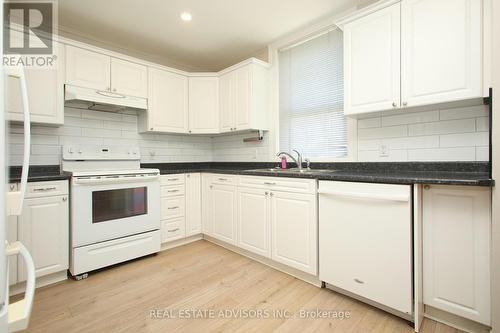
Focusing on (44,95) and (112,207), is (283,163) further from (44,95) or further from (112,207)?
(44,95)

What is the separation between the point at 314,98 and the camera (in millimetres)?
2826

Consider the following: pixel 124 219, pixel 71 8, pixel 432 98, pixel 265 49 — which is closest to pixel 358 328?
pixel 432 98

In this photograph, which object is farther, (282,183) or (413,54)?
(282,183)

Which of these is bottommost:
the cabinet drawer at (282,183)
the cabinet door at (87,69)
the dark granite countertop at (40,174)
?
the cabinet drawer at (282,183)

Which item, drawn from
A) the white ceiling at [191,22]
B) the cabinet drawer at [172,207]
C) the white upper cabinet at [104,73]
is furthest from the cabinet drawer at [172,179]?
the white ceiling at [191,22]

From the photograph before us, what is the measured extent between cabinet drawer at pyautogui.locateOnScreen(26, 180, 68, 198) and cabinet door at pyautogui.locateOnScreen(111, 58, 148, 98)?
3.88 feet

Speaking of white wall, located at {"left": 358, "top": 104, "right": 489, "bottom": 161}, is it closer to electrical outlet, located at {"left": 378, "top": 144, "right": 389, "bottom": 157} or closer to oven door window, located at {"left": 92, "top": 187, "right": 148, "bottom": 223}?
electrical outlet, located at {"left": 378, "top": 144, "right": 389, "bottom": 157}

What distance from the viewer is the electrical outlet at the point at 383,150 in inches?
86.2

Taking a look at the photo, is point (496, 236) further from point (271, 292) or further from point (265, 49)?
point (265, 49)

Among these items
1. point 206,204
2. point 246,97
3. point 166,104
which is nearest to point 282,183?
point 206,204

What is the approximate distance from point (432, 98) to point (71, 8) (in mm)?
3239

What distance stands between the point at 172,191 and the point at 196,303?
4.64 ft

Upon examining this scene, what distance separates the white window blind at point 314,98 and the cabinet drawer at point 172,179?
1312mm

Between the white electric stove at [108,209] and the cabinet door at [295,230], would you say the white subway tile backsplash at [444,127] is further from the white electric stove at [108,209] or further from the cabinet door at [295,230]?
the white electric stove at [108,209]
